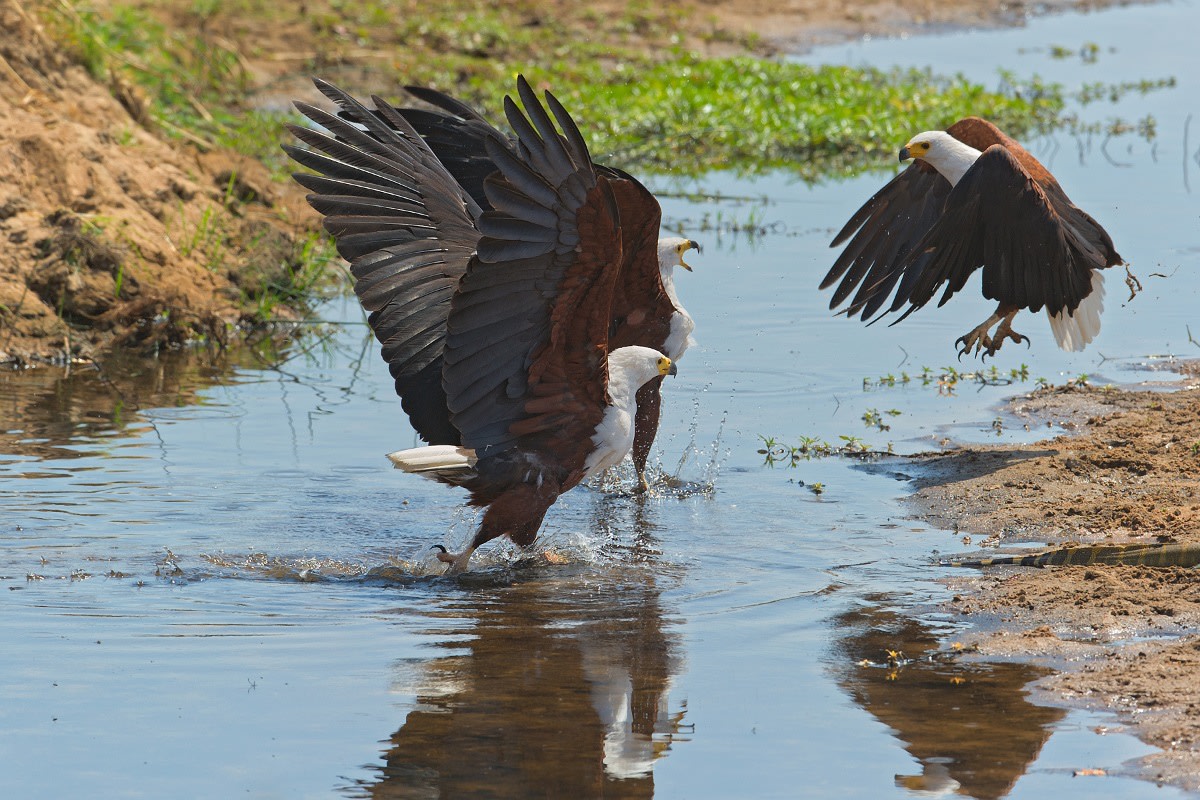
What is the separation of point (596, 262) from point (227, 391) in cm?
344

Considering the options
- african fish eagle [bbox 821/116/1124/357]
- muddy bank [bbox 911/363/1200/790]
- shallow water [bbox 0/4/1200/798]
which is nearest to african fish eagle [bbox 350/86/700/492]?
shallow water [bbox 0/4/1200/798]

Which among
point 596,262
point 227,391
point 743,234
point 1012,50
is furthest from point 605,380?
point 1012,50

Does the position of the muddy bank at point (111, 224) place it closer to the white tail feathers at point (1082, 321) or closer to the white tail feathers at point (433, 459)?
the white tail feathers at point (433, 459)

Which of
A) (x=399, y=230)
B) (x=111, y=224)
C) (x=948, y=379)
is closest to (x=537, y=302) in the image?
(x=399, y=230)

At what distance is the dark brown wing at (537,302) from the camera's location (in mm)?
4742

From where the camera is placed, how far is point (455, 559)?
220 inches

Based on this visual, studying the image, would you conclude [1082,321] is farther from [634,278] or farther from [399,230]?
[399,230]

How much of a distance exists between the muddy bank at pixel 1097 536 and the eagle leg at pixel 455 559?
1678 mm

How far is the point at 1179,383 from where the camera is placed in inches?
299

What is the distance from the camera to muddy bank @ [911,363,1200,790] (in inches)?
165

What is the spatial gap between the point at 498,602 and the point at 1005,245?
8.93 ft

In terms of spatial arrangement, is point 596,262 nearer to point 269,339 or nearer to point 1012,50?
point 269,339

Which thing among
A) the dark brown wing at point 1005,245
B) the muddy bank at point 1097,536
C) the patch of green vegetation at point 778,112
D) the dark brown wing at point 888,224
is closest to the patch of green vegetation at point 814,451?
the muddy bank at point 1097,536

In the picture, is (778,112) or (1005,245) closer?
(1005,245)
